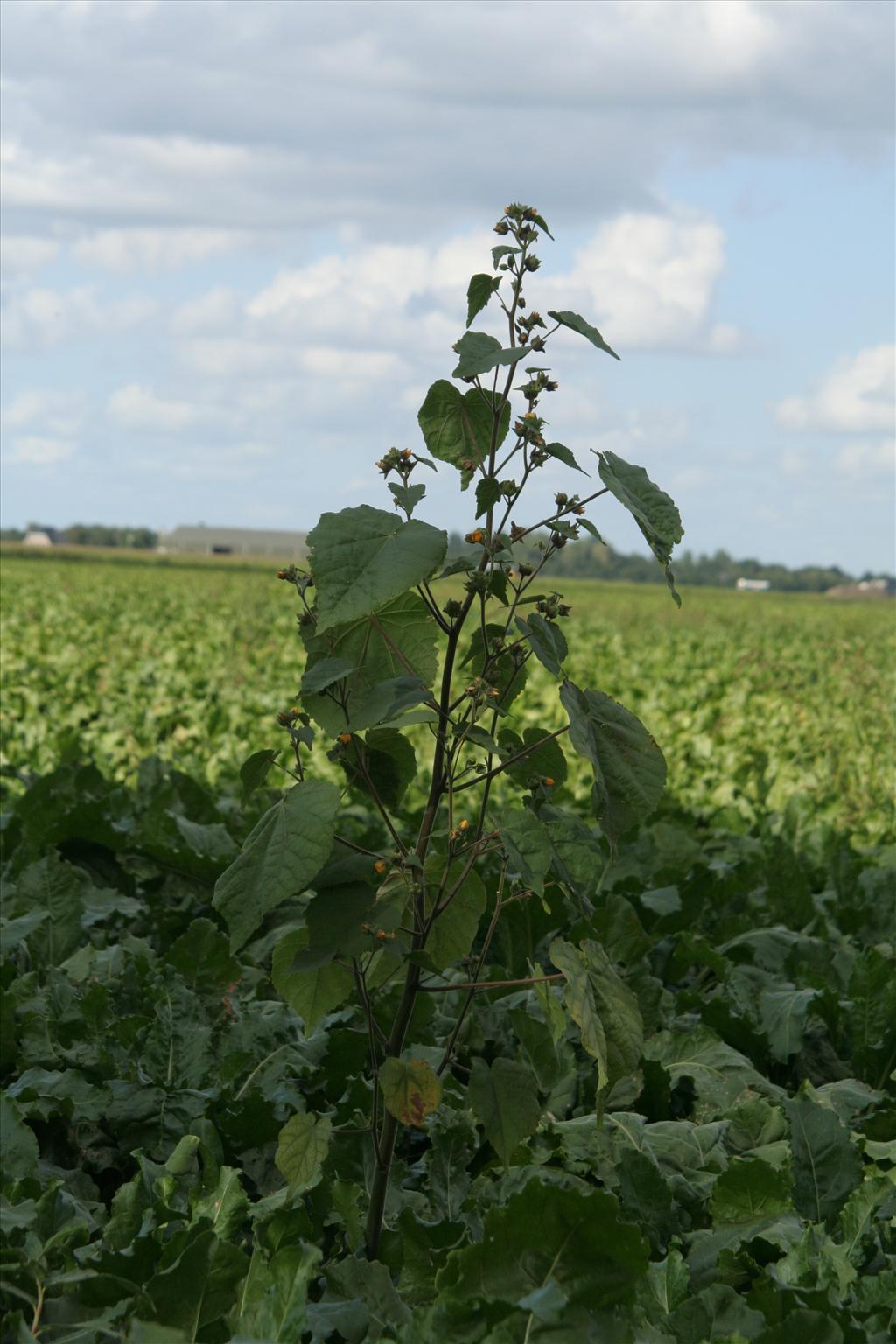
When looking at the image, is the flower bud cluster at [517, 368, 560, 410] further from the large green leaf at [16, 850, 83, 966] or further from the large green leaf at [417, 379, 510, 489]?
the large green leaf at [16, 850, 83, 966]

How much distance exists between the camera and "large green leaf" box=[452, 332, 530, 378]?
1.99 metres

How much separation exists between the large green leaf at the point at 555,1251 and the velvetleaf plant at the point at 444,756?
178 millimetres

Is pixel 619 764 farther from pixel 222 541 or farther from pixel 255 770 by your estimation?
pixel 222 541

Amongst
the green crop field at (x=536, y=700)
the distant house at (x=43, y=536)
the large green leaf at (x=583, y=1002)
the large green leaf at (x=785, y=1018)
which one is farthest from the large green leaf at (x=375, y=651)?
the distant house at (x=43, y=536)

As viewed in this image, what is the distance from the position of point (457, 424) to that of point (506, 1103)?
109 cm

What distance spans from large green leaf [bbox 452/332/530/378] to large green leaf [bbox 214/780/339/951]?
64 centimetres

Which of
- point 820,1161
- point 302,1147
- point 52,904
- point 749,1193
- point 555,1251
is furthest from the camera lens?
point 52,904

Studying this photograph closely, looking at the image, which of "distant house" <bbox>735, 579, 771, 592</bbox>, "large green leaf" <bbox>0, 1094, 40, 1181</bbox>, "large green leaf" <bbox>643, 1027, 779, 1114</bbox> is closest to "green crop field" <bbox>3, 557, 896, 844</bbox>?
"large green leaf" <bbox>643, 1027, 779, 1114</bbox>

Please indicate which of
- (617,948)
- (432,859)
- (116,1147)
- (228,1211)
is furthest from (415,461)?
(617,948)

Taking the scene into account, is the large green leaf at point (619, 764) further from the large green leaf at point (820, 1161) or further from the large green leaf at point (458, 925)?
the large green leaf at point (820, 1161)

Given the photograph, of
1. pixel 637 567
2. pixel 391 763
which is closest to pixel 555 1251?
pixel 391 763

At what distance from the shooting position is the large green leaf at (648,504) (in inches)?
78.9

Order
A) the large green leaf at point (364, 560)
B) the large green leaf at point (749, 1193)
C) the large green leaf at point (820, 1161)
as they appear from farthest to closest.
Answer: the large green leaf at point (820, 1161) < the large green leaf at point (749, 1193) < the large green leaf at point (364, 560)

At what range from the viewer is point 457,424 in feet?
7.27
